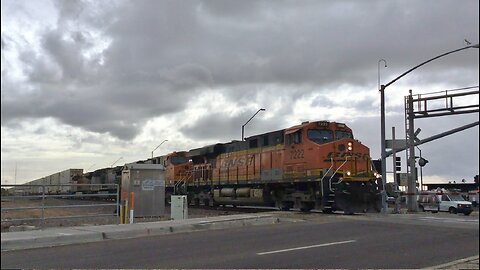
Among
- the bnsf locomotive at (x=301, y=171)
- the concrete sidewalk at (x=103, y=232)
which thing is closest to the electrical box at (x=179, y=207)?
the concrete sidewalk at (x=103, y=232)

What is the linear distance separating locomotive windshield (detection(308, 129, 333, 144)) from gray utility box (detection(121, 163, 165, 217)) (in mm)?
6964

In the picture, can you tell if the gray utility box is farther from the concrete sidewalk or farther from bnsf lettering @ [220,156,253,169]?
bnsf lettering @ [220,156,253,169]

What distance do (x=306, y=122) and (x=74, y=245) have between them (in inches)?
515

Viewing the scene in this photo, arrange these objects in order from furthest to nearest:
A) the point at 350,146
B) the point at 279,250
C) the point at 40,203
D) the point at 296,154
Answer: the point at 296,154
the point at 350,146
the point at 40,203
the point at 279,250

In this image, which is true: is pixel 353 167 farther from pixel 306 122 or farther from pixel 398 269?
pixel 398 269

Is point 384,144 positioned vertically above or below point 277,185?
above

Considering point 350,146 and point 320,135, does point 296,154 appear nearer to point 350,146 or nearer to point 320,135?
point 320,135

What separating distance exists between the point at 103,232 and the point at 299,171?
10.9 m

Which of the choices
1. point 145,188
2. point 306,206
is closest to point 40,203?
point 145,188

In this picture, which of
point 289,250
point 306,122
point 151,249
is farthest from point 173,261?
point 306,122

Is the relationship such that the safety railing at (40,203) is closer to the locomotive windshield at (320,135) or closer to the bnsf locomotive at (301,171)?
the bnsf locomotive at (301,171)

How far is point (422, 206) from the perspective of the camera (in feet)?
83.8

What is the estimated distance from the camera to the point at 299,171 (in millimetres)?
21719

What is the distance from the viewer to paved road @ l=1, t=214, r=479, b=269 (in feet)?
28.7
